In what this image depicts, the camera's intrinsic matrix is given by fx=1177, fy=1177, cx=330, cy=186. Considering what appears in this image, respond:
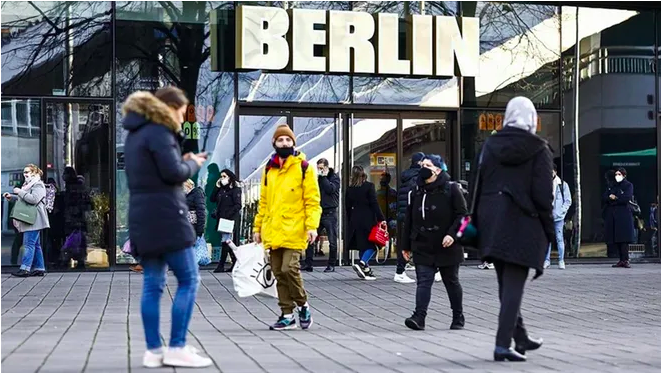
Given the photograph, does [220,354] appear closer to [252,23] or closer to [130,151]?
[130,151]

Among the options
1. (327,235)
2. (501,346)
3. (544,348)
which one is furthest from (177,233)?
(327,235)

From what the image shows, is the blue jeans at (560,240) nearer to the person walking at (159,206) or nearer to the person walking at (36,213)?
the person walking at (36,213)

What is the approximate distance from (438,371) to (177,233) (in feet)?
6.16

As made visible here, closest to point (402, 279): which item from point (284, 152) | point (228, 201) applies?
point (228, 201)

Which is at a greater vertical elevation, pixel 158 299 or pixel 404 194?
pixel 404 194

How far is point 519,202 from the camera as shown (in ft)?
26.3

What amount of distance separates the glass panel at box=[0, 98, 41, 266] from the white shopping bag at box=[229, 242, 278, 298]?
912cm

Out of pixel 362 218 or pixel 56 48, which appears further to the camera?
pixel 56 48

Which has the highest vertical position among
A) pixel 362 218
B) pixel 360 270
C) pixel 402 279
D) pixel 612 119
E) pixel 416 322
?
pixel 612 119

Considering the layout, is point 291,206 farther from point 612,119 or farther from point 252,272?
point 612,119

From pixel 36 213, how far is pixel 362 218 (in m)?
5.03

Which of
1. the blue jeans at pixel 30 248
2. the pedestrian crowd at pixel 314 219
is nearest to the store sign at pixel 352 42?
the pedestrian crowd at pixel 314 219

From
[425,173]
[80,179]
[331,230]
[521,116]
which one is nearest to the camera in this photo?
[521,116]

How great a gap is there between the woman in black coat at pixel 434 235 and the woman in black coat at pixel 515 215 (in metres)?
2.56
